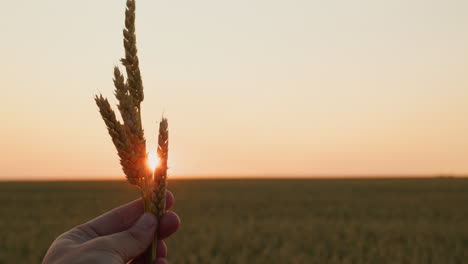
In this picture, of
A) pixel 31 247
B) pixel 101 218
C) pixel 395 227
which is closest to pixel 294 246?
pixel 395 227

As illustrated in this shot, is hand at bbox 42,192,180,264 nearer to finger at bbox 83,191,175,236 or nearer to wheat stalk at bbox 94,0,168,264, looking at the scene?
finger at bbox 83,191,175,236

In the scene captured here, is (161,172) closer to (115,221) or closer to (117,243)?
(117,243)

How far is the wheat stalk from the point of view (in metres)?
1.60

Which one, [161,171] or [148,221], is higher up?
[161,171]

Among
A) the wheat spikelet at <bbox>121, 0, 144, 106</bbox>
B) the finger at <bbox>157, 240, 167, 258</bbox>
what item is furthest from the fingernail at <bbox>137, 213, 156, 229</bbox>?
the finger at <bbox>157, 240, 167, 258</bbox>

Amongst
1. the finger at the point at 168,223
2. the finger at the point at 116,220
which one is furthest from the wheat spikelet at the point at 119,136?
the finger at the point at 116,220

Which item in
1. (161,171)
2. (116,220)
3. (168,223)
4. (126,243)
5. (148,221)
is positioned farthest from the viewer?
(116,220)

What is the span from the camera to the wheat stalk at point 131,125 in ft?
5.24

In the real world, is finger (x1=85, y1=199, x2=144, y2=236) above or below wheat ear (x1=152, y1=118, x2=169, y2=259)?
below

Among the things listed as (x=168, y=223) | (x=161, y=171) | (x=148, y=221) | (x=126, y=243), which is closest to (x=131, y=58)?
(x=161, y=171)

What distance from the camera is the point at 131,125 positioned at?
5.46ft

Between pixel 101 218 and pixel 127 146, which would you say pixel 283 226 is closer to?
pixel 101 218

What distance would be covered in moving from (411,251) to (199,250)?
3.82 m

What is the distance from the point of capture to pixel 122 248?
2.36 m
